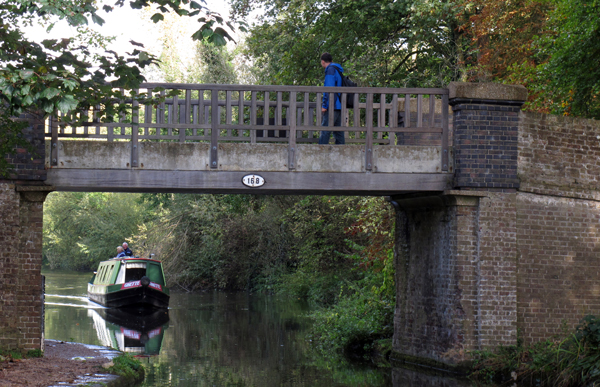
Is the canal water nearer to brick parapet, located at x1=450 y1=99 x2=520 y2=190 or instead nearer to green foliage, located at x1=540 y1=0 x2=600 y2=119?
brick parapet, located at x1=450 y1=99 x2=520 y2=190

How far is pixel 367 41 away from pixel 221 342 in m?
9.98

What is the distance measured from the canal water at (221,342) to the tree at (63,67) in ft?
14.3

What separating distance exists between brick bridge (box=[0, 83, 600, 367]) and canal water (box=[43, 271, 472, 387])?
5.30 ft

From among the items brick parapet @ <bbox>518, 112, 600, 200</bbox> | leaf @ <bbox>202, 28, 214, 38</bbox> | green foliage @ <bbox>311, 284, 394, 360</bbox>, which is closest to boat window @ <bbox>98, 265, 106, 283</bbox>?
green foliage @ <bbox>311, 284, 394, 360</bbox>

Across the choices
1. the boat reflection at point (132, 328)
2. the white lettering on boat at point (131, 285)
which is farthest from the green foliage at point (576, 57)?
the white lettering on boat at point (131, 285)

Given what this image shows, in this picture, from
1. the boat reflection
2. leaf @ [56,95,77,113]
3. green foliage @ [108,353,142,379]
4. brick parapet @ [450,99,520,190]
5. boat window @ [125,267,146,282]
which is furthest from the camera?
boat window @ [125,267,146,282]

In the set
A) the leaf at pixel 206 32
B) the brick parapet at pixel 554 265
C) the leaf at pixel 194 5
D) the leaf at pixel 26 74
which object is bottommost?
the brick parapet at pixel 554 265

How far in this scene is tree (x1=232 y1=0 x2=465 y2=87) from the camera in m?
19.8

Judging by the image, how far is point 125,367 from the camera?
10523 mm

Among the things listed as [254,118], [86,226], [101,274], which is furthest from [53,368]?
[86,226]

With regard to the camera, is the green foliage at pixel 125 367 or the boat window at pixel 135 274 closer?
the green foliage at pixel 125 367

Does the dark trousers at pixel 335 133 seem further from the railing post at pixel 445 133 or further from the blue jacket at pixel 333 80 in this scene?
the railing post at pixel 445 133

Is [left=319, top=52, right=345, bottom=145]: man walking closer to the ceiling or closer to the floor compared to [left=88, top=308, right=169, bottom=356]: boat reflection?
closer to the ceiling

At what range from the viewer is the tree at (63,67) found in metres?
7.29
